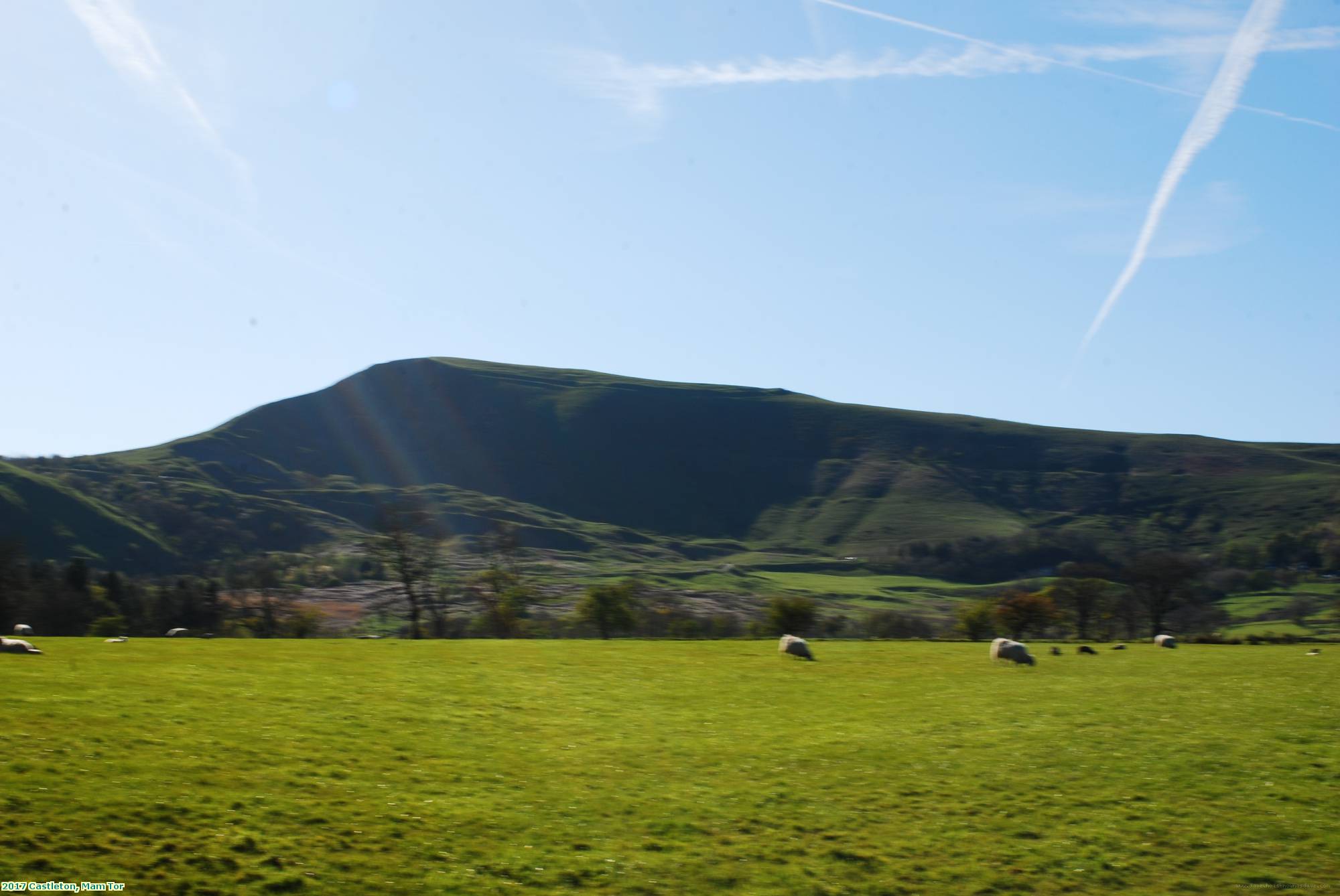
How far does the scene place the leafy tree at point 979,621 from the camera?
316 ft

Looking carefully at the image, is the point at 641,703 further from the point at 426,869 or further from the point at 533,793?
the point at 426,869

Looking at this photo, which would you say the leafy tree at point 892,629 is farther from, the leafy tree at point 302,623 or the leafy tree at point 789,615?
the leafy tree at point 302,623

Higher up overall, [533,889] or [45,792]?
[45,792]

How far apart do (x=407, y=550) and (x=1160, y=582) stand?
266 feet

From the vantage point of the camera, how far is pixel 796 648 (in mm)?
52125

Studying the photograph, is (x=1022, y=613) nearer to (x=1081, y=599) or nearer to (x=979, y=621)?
(x=979, y=621)

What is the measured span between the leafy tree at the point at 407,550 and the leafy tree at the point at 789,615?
33551 mm

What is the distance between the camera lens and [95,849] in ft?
53.0

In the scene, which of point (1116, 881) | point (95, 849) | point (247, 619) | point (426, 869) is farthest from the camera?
point (247, 619)

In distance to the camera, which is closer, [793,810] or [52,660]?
[793,810]

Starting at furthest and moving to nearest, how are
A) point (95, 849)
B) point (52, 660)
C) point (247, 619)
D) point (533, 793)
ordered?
point (247, 619), point (52, 660), point (533, 793), point (95, 849)

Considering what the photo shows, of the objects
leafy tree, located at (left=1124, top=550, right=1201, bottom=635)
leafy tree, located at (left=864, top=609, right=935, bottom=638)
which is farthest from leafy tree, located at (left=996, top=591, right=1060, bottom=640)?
leafy tree, located at (left=1124, top=550, right=1201, bottom=635)

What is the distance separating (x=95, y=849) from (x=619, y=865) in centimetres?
859

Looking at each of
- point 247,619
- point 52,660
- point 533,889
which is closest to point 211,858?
point 533,889
